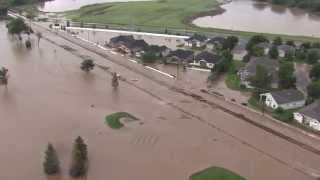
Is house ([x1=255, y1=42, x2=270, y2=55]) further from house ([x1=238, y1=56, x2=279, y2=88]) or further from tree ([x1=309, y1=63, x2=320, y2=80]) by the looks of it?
tree ([x1=309, y1=63, x2=320, y2=80])

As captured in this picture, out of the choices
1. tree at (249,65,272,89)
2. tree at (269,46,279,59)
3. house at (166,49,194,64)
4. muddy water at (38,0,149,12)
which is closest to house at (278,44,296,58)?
tree at (269,46,279,59)

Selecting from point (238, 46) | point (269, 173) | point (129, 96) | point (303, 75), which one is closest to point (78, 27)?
point (238, 46)

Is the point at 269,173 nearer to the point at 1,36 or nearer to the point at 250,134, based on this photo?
the point at 250,134

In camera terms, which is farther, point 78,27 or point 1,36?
point 78,27

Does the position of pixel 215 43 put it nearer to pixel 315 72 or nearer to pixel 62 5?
pixel 315 72

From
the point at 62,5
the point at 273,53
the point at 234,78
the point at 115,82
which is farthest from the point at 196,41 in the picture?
the point at 62,5
